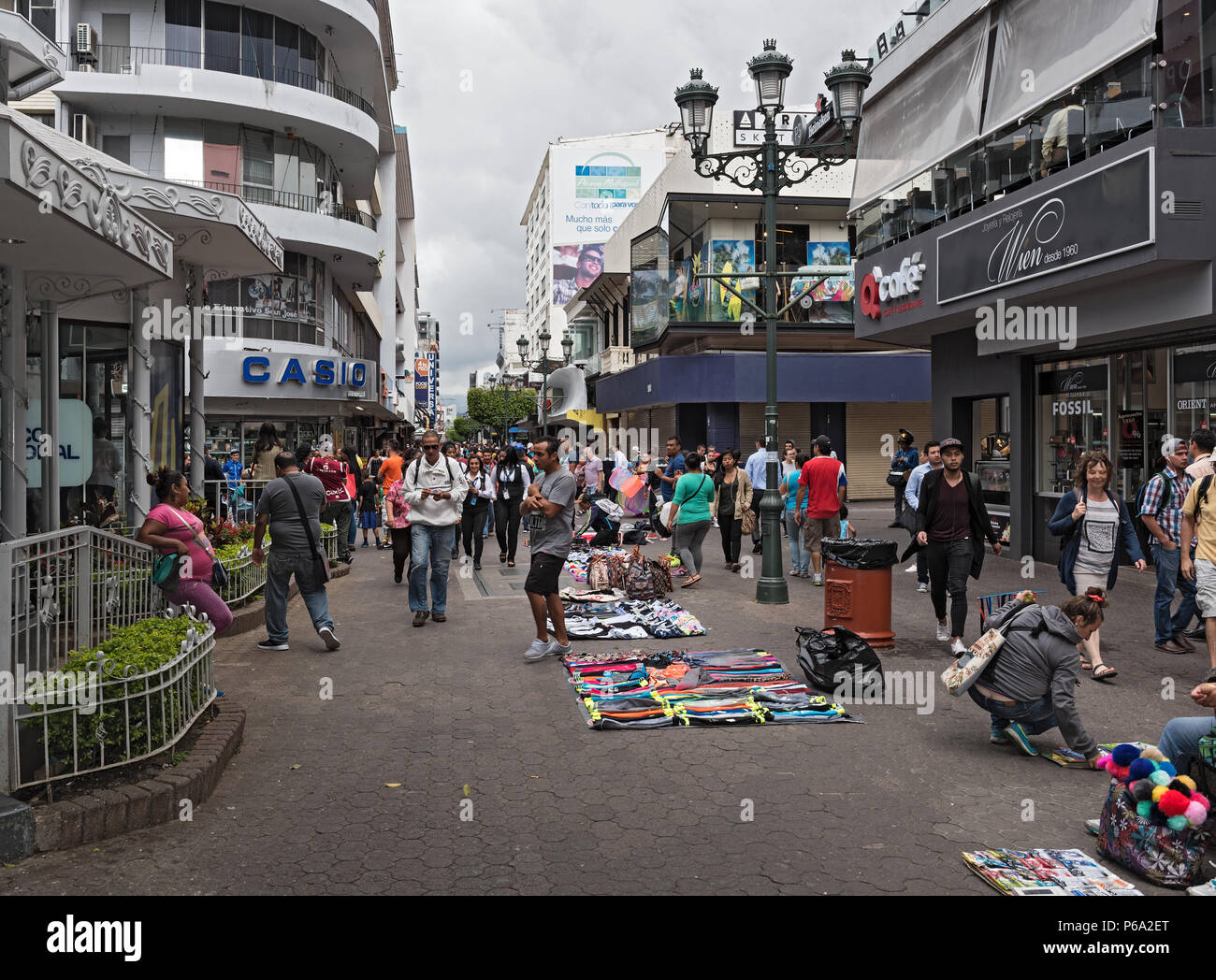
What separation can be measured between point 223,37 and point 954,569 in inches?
936

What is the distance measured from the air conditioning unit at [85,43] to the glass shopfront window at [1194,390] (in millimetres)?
24243

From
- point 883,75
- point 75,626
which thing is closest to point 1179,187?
point 883,75

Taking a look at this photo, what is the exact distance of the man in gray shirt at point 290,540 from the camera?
8.74m

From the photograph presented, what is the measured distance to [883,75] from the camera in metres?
18.2

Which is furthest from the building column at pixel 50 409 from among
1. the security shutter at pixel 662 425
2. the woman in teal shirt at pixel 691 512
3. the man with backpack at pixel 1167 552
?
the security shutter at pixel 662 425

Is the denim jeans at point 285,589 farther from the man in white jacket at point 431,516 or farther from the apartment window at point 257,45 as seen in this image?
the apartment window at point 257,45

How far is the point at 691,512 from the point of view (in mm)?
12688

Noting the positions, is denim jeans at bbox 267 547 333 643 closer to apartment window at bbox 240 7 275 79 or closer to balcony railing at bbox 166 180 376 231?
balcony railing at bbox 166 180 376 231

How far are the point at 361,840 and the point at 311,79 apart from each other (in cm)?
2612

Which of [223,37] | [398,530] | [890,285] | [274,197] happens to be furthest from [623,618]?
[223,37]

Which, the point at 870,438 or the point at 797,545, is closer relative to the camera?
the point at 797,545

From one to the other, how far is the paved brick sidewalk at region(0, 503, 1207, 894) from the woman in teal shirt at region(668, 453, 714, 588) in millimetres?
4439

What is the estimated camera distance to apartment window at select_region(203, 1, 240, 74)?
24.4m

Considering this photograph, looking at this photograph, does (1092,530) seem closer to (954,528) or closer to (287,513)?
(954,528)
